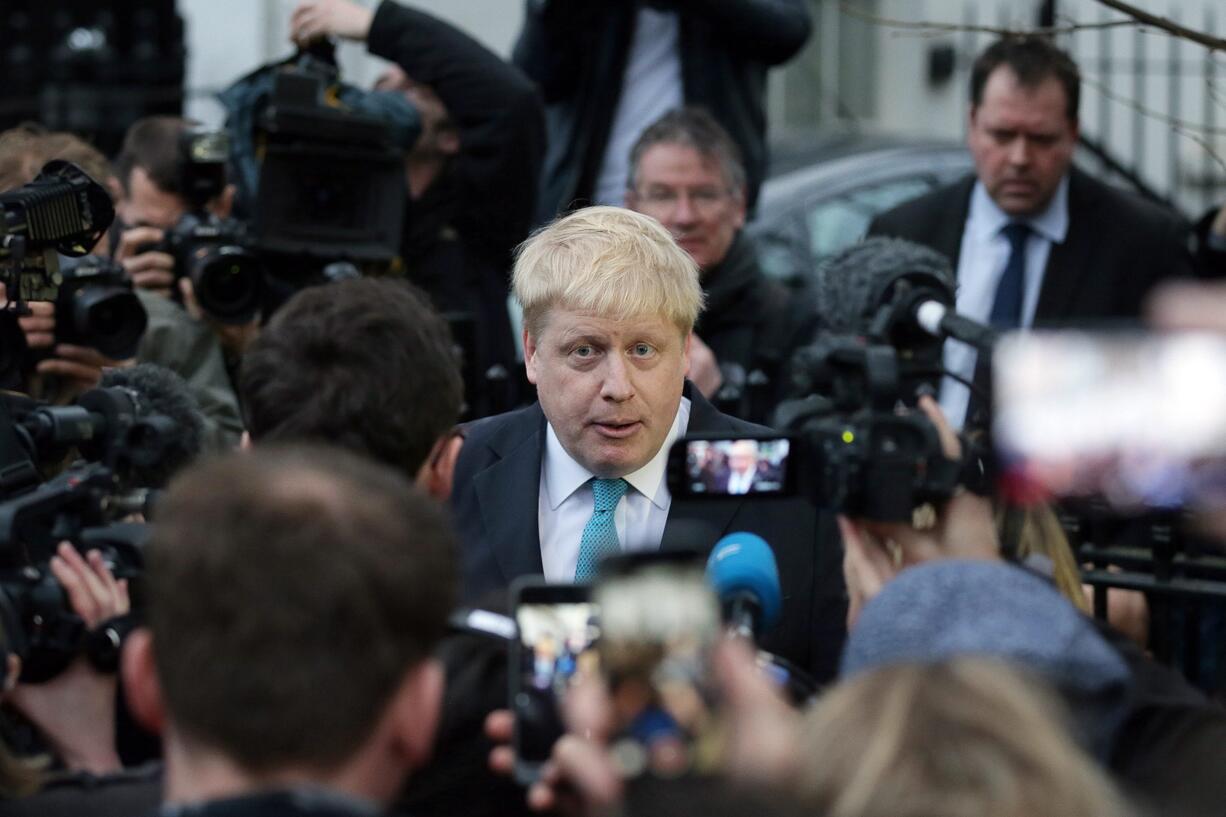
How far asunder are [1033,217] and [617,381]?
243 cm

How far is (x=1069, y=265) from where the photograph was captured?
5.78 m

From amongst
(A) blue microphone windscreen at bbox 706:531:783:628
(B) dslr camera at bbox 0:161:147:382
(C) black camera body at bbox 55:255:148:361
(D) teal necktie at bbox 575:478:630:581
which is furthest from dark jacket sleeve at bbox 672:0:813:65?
(A) blue microphone windscreen at bbox 706:531:783:628

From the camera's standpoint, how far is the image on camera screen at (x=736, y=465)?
2912 mm

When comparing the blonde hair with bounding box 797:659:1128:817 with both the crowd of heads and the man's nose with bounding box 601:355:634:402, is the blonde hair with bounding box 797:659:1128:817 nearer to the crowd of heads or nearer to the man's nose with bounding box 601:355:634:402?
the crowd of heads

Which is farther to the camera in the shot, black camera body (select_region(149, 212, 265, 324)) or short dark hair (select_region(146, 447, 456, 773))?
black camera body (select_region(149, 212, 265, 324))

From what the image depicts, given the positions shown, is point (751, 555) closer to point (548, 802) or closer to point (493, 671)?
point (493, 671)

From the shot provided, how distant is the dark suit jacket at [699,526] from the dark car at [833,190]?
10.4 feet

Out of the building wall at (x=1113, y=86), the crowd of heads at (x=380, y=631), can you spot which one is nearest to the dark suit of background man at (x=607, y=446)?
the crowd of heads at (x=380, y=631)

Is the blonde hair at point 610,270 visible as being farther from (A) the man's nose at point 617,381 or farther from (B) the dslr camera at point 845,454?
(B) the dslr camera at point 845,454

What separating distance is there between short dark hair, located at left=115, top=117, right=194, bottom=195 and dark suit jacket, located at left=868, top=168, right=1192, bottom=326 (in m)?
2.19

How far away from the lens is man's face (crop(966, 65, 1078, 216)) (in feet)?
19.2

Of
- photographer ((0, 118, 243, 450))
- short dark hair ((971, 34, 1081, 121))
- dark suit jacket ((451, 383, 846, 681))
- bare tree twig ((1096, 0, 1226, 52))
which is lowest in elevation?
dark suit jacket ((451, 383, 846, 681))

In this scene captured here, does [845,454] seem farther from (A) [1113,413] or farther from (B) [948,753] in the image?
(B) [948,753]

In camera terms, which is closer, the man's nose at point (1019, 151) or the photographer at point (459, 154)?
the man's nose at point (1019, 151)
